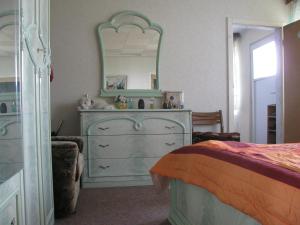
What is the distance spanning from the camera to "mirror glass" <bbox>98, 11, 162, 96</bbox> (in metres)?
3.50

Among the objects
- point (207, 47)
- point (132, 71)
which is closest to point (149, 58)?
point (132, 71)

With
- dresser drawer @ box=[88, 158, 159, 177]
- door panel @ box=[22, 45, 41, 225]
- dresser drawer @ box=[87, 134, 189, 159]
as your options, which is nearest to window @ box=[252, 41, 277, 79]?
dresser drawer @ box=[87, 134, 189, 159]

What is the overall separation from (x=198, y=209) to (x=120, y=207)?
3.30 ft

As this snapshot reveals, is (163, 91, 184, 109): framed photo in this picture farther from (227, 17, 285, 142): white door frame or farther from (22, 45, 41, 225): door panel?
(22, 45, 41, 225): door panel

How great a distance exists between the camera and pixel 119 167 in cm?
308

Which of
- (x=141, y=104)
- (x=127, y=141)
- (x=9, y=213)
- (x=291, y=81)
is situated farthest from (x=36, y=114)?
(x=291, y=81)

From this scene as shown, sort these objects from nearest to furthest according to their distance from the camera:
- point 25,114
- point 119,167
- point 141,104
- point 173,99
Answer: point 25,114
point 119,167
point 141,104
point 173,99

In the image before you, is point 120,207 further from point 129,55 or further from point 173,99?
point 129,55

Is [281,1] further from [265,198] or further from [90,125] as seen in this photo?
[265,198]

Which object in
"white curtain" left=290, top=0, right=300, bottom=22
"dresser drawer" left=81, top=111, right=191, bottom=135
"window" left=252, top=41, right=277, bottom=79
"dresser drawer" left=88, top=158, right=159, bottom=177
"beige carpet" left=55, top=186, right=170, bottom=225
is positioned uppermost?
"white curtain" left=290, top=0, right=300, bottom=22

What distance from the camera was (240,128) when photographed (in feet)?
18.6

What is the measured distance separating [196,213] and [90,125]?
1784 mm

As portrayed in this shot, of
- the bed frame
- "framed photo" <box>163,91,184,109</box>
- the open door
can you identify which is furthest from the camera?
the open door

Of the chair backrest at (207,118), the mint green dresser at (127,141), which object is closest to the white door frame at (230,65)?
the chair backrest at (207,118)
